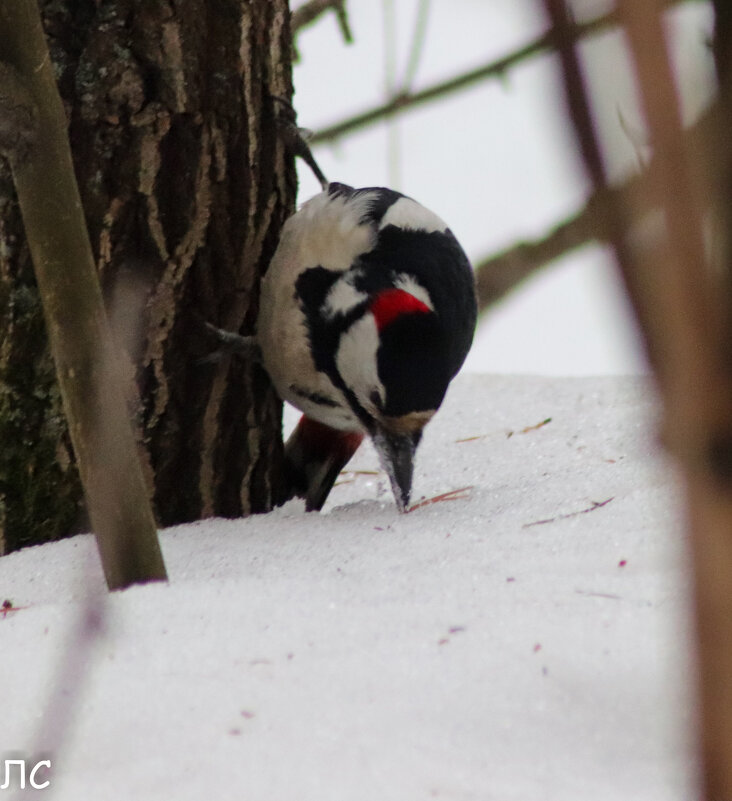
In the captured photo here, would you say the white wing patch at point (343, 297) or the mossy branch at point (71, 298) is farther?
the white wing patch at point (343, 297)

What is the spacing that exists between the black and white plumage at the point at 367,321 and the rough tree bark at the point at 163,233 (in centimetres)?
10

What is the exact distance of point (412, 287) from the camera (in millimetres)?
2344

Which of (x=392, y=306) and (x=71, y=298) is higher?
(x=71, y=298)

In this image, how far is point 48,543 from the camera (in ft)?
6.71

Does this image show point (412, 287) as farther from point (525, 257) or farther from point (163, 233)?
point (525, 257)

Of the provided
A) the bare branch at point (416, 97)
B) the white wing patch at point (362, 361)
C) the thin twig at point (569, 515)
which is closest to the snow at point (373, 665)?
the thin twig at point (569, 515)

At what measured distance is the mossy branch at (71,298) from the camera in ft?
4.56

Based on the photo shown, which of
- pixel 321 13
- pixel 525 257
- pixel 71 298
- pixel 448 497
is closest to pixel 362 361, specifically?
pixel 448 497

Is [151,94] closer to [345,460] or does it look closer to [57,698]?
A: [345,460]

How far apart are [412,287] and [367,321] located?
0.15 meters

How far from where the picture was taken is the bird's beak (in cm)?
229

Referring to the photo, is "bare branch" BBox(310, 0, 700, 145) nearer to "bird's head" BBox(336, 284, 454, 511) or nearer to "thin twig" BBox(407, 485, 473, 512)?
"bird's head" BBox(336, 284, 454, 511)

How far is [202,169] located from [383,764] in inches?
54.8

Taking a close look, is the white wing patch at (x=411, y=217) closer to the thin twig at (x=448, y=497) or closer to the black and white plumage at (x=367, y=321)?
the black and white plumage at (x=367, y=321)
